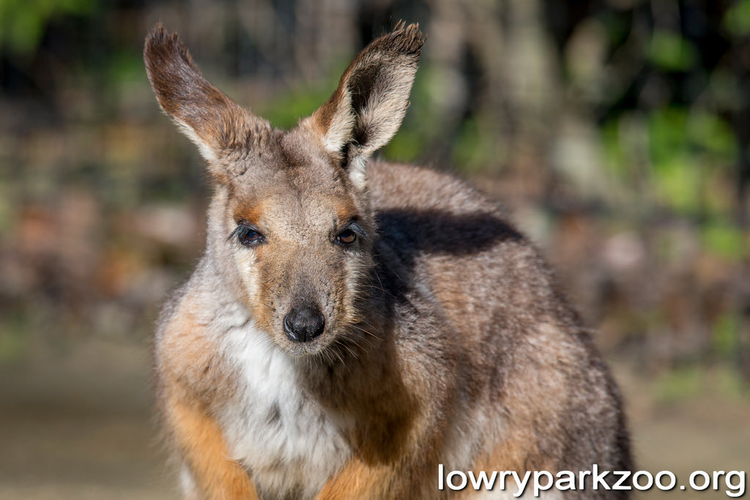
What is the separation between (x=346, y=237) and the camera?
3.38 metres

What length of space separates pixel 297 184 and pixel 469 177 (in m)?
3.29

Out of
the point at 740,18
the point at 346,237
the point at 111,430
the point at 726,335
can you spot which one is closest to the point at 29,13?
the point at 111,430

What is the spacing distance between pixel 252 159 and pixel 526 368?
5.22ft

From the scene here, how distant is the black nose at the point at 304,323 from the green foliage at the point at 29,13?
8.25 m

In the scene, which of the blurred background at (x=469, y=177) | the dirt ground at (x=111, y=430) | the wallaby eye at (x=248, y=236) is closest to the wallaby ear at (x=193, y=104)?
the wallaby eye at (x=248, y=236)

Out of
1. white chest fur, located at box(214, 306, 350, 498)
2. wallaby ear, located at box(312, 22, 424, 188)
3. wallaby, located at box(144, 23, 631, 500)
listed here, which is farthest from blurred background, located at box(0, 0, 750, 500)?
wallaby ear, located at box(312, 22, 424, 188)

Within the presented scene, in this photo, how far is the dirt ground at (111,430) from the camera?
567cm

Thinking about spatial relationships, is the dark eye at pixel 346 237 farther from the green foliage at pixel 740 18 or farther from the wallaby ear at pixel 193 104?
the green foliage at pixel 740 18

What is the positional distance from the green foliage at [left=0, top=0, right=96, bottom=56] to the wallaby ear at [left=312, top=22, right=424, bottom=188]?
302 inches

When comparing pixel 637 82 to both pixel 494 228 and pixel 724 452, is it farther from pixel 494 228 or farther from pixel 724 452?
pixel 494 228

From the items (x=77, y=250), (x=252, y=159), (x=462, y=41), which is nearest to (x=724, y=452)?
(x=252, y=159)

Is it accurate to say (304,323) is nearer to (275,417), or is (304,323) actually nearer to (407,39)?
(275,417)

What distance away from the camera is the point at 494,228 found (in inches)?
181

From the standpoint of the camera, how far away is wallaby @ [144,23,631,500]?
3314 millimetres
